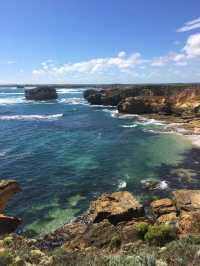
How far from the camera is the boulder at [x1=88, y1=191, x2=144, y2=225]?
28688mm

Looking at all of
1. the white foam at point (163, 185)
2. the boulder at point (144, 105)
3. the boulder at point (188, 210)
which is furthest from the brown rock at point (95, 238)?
the boulder at point (144, 105)

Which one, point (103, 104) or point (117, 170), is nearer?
point (117, 170)

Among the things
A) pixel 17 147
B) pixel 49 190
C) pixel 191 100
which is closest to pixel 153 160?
pixel 49 190

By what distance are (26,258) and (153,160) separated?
3807 cm

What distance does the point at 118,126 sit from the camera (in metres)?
85.2

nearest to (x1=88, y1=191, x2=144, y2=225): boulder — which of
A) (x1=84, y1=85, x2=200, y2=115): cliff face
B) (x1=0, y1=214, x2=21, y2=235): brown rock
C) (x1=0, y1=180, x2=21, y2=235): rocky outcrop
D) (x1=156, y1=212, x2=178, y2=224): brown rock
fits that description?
(x1=156, y1=212, x2=178, y2=224): brown rock

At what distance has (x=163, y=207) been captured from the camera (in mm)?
31172

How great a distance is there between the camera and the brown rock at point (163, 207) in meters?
30.3

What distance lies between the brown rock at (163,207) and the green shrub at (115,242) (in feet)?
30.2

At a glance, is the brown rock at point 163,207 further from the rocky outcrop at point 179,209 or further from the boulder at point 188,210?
the boulder at point 188,210

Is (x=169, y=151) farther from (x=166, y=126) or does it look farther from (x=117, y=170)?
(x=166, y=126)

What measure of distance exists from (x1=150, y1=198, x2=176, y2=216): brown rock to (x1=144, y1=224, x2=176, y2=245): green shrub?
30.2ft

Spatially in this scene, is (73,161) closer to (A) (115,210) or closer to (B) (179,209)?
(A) (115,210)

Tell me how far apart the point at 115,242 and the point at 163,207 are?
10.7m
